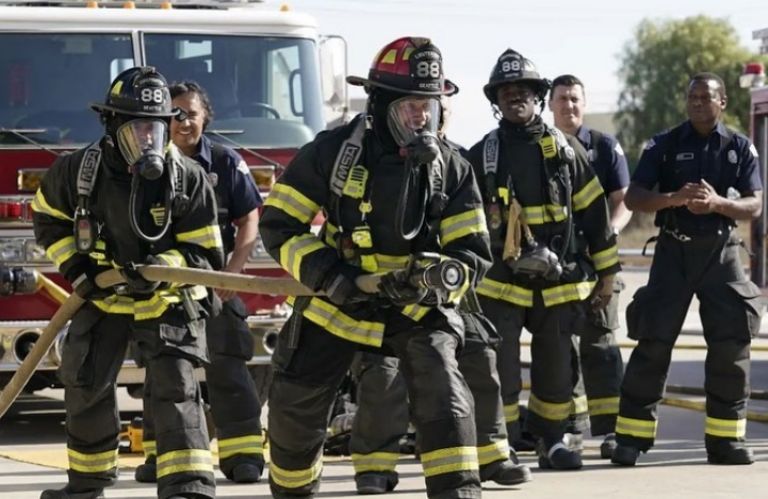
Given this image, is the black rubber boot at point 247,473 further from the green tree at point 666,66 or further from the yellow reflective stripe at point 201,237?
the green tree at point 666,66

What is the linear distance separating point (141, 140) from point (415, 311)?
4.75 ft

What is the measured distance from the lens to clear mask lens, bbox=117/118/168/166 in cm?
768

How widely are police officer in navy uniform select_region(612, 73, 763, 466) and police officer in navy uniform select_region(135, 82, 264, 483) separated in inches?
73.1

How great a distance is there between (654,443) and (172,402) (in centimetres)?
346

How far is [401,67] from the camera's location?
7.05 m

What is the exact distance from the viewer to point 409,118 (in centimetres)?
705

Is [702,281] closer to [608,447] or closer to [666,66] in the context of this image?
[608,447]

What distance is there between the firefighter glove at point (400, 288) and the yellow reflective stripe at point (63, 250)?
65.2 inches

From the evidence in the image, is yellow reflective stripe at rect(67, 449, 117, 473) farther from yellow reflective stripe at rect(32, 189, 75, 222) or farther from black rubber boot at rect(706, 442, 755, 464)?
black rubber boot at rect(706, 442, 755, 464)

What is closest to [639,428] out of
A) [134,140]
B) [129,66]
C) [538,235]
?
[538,235]

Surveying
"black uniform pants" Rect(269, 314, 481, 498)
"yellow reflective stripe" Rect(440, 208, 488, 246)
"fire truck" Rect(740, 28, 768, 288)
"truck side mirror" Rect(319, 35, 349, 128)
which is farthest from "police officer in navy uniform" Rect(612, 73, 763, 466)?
"fire truck" Rect(740, 28, 768, 288)

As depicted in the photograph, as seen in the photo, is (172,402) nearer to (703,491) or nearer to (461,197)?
(461,197)

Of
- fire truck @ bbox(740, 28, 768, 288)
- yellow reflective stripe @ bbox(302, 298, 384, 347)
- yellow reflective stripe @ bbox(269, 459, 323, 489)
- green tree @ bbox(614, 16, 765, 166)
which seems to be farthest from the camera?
green tree @ bbox(614, 16, 765, 166)

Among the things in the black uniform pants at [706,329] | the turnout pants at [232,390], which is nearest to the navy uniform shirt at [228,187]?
the turnout pants at [232,390]
